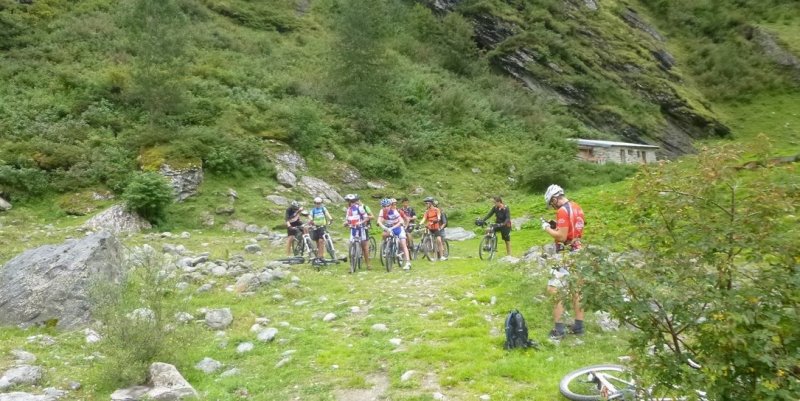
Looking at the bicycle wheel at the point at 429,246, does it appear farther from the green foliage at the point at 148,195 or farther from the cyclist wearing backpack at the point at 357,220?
the green foliage at the point at 148,195

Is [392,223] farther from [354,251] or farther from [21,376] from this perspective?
[21,376]

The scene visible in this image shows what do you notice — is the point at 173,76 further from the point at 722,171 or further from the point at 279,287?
the point at 722,171

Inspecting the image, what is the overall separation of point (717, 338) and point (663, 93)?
6053 cm

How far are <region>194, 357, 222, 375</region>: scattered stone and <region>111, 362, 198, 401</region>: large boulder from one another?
66cm

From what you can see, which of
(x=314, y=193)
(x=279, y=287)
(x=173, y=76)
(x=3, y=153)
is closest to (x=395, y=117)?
(x=314, y=193)

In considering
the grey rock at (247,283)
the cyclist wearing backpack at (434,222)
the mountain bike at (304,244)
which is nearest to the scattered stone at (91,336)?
the grey rock at (247,283)

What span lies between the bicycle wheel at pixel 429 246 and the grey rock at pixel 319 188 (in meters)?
9.03

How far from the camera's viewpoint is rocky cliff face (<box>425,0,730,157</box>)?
53.0 m

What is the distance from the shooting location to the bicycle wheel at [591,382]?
579 centimetres

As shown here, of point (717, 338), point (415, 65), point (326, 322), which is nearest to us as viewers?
point (717, 338)

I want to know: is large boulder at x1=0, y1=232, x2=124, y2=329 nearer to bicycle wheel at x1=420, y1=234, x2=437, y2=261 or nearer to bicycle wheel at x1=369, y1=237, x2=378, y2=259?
bicycle wheel at x1=369, y1=237, x2=378, y2=259

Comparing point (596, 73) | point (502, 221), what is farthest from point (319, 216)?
point (596, 73)

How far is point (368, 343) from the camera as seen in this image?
8414 mm

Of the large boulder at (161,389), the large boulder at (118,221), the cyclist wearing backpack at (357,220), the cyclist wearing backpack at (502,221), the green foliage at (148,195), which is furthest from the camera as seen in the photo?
the green foliage at (148,195)
